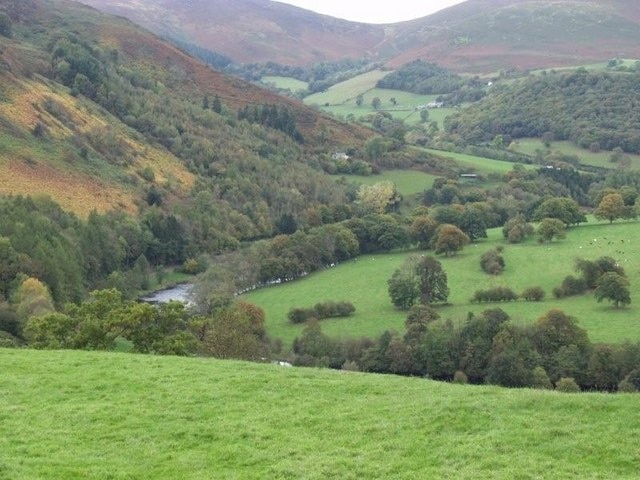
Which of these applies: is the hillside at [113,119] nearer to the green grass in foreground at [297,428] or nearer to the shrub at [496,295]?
the shrub at [496,295]

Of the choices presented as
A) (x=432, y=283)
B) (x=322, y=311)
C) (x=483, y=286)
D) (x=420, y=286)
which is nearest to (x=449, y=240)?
(x=483, y=286)

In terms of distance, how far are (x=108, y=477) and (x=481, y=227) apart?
318 ft

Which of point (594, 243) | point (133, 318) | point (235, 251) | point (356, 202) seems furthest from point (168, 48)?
point (133, 318)

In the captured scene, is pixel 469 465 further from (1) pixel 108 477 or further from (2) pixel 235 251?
(2) pixel 235 251

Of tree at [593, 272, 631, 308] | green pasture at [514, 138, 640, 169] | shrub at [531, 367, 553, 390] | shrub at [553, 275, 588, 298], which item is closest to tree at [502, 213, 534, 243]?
shrub at [553, 275, 588, 298]

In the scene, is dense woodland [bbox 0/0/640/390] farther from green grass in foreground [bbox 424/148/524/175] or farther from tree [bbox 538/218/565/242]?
green grass in foreground [bbox 424/148/524/175]

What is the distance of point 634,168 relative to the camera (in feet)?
556

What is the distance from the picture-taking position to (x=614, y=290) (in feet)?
246

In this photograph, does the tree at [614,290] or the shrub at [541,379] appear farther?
the tree at [614,290]

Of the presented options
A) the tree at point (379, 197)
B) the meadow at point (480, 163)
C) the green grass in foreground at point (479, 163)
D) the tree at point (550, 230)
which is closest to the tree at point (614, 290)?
the tree at point (550, 230)

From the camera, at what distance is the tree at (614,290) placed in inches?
2948

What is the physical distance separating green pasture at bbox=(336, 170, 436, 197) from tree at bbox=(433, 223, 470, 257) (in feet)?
148

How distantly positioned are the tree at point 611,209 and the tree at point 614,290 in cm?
3590

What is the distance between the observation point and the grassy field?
242 ft
